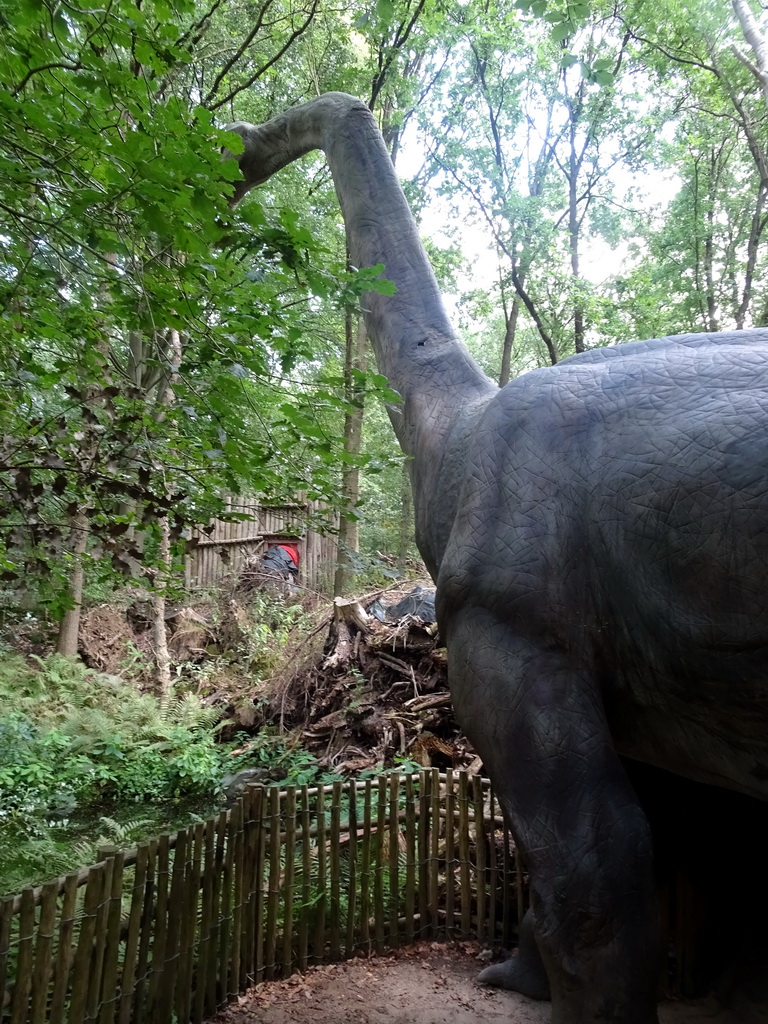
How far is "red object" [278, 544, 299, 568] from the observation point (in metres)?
Result: 14.7

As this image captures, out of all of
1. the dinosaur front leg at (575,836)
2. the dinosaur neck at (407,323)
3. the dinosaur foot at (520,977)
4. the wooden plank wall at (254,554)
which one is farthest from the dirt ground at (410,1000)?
the wooden plank wall at (254,554)

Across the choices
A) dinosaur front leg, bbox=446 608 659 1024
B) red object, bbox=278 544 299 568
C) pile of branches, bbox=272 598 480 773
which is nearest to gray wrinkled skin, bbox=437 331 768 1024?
dinosaur front leg, bbox=446 608 659 1024

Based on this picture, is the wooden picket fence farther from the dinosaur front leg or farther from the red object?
the red object

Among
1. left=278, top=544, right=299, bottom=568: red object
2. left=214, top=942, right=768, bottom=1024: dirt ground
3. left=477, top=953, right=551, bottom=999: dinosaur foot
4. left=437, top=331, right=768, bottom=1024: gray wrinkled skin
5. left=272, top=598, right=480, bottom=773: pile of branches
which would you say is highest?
left=278, top=544, right=299, bottom=568: red object

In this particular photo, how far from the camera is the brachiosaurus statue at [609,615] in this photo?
4.92 feet

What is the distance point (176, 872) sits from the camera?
2.88m

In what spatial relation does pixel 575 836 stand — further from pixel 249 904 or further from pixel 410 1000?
pixel 249 904

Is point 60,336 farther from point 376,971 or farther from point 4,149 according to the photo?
point 376,971

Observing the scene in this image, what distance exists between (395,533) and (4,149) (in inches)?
687

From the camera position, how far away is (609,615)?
1721 mm

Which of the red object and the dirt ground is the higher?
the red object

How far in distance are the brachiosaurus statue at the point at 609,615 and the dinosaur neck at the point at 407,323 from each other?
0.37 m

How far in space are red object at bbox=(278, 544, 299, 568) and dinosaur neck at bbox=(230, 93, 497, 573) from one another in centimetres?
1175

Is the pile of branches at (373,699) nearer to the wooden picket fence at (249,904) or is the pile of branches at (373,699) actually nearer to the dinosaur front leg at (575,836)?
the wooden picket fence at (249,904)
